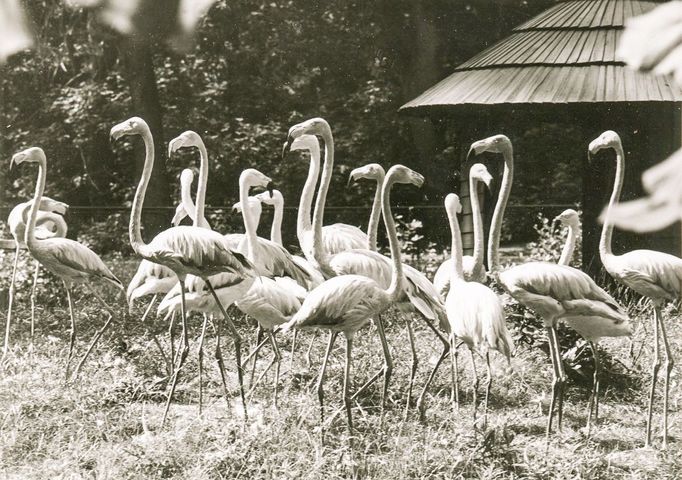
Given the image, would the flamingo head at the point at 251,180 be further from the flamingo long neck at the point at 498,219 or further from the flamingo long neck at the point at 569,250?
the flamingo long neck at the point at 569,250

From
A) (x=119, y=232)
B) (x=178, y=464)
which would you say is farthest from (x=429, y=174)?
(x=178, y=464)

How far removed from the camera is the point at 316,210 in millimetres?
5453

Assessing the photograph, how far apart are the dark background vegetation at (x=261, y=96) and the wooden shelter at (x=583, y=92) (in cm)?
446

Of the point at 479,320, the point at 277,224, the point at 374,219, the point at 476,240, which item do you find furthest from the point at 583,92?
the point at 479,320

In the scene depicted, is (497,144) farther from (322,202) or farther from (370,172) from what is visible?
(370,172)

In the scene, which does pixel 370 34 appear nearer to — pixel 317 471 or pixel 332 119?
pixel 332 119

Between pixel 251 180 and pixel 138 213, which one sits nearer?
pixel 138 213

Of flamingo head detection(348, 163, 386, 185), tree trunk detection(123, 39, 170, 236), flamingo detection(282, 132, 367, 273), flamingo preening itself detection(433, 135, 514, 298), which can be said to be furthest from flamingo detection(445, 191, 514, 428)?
tree trunk detection(123, 39, 170, 236)

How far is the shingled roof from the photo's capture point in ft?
24.3

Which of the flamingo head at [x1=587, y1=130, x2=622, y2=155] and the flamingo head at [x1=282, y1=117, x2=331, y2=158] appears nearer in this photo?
the flamingo head at [x1=282, y1=117, x2=331, y2=158]

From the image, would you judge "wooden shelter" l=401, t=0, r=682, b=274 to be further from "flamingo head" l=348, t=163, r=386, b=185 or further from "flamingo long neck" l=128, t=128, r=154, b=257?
"flamingo long neck" l=128, t=128, r=154, b=257

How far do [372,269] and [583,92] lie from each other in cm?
287

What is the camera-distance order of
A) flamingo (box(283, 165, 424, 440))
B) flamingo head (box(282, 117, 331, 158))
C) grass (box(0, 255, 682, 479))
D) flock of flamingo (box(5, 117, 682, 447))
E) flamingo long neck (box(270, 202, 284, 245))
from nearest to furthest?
grass (box(0, 255, 682, 479)) → flamingo (box(283, 165, 424, 440)) → flock of flamingo (box(5, 117, 682, 447)) → flamingo head (box(282, 117, 331, 158)) → flamingo long neck (box(270, 202, 284, 245))

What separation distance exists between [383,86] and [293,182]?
208cm
